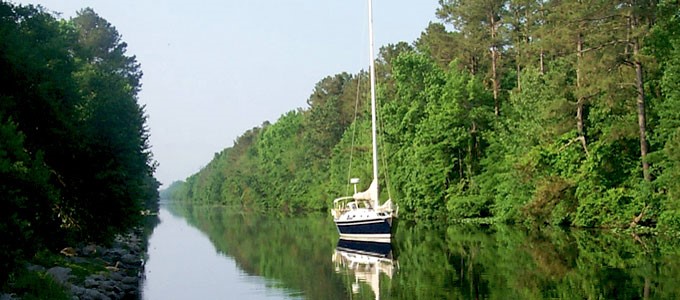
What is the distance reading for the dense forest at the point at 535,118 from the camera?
124 ft

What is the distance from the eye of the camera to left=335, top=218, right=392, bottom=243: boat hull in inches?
1477

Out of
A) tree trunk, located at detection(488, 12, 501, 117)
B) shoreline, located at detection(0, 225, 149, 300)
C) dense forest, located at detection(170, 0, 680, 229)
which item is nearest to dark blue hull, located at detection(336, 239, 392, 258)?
shoreline, located at detection(0, 225, 149, 300)

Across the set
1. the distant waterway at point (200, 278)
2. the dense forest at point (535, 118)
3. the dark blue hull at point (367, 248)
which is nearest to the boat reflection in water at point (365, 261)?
the dark blue hull at point (367, 248)

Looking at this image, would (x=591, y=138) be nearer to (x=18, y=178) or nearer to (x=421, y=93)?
(x=421, y=93)

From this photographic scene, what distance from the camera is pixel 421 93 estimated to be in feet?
206

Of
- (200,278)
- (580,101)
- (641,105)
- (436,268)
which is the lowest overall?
(200,278)

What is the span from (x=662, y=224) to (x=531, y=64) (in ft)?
65.0

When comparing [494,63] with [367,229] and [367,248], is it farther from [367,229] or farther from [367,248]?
[367,248]

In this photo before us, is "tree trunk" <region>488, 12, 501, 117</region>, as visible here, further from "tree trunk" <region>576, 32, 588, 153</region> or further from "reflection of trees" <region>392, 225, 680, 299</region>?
"reflection of trees" <region>392, 225, 680, 299</region>

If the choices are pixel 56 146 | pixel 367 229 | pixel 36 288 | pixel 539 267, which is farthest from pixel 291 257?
pixel 36 288

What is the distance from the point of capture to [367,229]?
38.9 metres

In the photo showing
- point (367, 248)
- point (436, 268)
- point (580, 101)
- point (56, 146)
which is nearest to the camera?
point (56, 146)

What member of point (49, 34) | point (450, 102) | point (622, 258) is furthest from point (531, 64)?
point (49, 34)

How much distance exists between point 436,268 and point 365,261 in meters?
4.33
